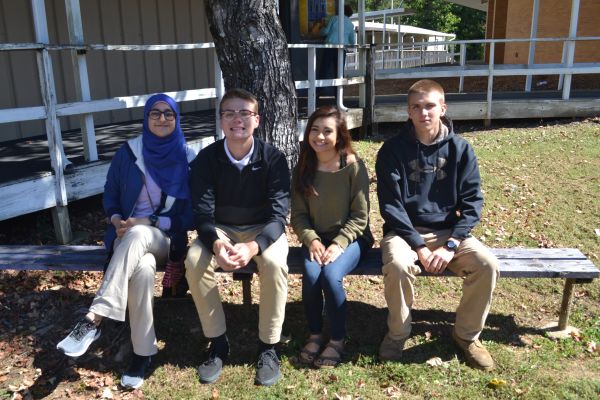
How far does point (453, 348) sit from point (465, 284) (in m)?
0.48

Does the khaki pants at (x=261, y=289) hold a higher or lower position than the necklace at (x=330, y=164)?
lower

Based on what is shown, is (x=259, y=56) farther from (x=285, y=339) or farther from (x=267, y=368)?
(x=267, y=368)

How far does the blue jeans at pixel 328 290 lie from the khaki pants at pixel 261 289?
166 mm

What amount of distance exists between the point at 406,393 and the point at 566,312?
1358mm

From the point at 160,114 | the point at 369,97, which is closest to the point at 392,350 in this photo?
the point at 160,114

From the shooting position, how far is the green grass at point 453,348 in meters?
3.27

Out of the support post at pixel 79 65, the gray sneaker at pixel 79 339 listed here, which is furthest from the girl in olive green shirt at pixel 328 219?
the support post at pixel 79 65

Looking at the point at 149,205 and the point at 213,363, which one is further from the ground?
the point at 149,205

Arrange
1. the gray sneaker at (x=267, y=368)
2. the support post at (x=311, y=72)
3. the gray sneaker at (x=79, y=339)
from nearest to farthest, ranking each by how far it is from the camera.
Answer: the gray sneaker at (x=79, y=339) < the gray sneaker at (x=267, y=368) < the support post at (x=311, y=72)

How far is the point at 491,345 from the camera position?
3.72 m

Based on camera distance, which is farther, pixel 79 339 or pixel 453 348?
pixel 453 348

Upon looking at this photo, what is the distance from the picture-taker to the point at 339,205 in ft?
12.0

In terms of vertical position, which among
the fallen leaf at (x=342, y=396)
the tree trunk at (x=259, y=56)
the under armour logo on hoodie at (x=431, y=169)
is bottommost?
the fallen leaf at (x=342, y=396)

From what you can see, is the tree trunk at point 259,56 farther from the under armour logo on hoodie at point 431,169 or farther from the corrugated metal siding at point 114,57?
the corrugated metal siding at point 114,57
